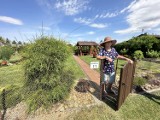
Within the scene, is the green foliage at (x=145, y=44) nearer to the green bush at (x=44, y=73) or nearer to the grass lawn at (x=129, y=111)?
the grass lawn at (x=129, y=111)

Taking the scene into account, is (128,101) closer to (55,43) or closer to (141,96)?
(141,96)

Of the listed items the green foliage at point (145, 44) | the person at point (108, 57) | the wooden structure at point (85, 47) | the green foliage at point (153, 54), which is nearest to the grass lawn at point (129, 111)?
the person at point (108, 57)

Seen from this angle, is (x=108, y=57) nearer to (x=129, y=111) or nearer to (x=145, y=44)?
Answer: (x=129, y=111)

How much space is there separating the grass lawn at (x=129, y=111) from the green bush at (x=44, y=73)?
0.90 m

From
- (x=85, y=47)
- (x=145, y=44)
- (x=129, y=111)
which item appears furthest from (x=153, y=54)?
(x=129, y=111)

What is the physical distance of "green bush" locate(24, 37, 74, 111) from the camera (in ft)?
10.8

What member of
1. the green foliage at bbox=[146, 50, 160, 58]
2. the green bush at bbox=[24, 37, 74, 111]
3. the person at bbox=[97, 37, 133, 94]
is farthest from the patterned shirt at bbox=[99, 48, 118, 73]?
the green foliage at bbox=[146, 50, 160, 58]

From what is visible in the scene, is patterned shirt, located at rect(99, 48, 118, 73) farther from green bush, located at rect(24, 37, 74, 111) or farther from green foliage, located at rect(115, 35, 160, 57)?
green foliage, located at rect(115, 35, 160, 57)

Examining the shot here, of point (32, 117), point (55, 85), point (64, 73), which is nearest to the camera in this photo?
point (32, 117)

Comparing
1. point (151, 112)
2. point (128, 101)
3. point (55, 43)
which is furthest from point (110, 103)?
point (55, 43)

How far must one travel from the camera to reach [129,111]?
319 centimetres

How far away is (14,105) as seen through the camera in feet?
11.2

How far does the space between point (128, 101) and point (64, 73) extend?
2187 mm

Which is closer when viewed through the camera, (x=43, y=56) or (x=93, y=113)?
(x=93, y=113)
